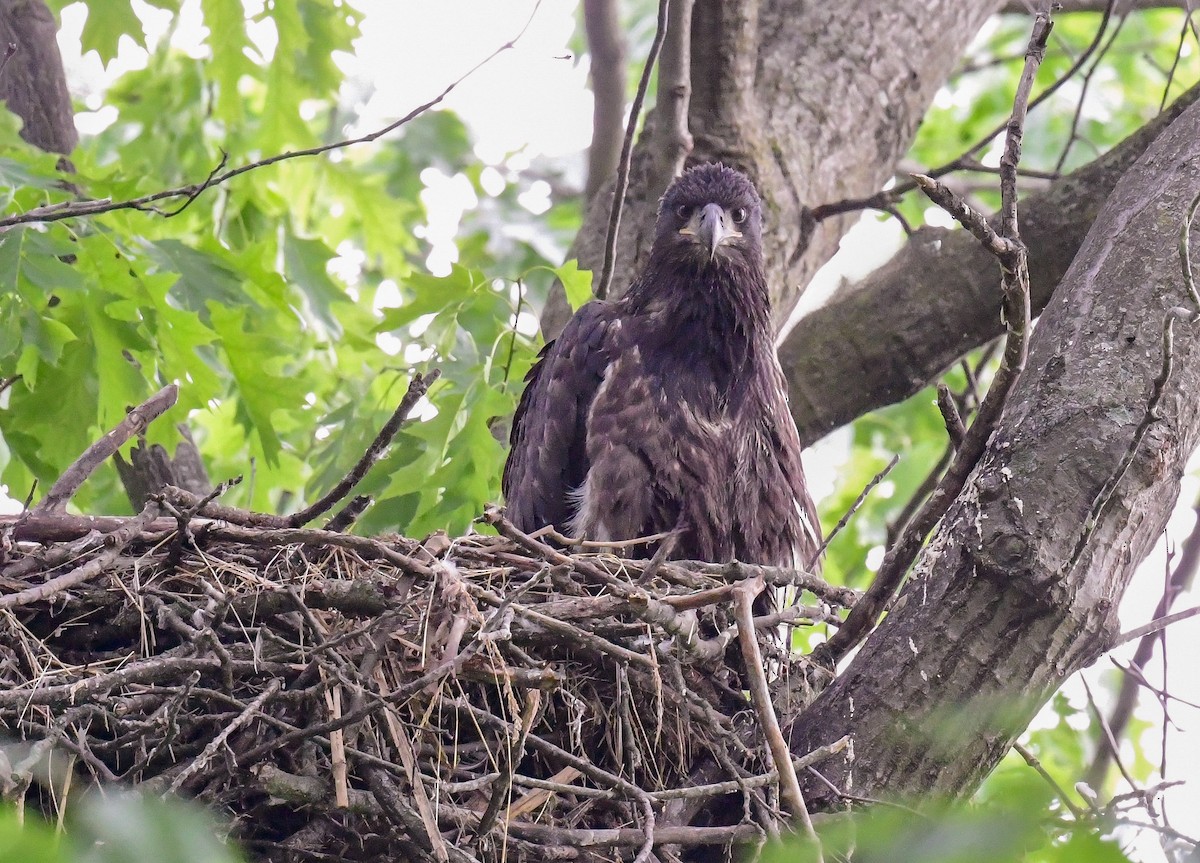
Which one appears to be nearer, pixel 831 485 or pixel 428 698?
pixel 428 698

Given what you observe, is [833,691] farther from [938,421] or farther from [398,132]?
[398,132]

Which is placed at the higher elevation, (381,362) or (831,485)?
(831,485)

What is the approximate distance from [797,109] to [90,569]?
3032 millimetres

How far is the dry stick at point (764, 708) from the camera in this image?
204 cm

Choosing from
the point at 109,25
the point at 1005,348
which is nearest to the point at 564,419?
the point at 1005,348

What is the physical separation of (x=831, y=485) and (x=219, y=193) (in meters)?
3.65

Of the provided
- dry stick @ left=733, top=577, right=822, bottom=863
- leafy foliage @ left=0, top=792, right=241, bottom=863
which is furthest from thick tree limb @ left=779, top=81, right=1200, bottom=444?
leafy foliage @ left=0, top=792, right=241, bottom=863

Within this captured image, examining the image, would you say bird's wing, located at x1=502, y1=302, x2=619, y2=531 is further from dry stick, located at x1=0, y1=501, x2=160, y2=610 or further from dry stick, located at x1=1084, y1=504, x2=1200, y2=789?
dry stick, located at x1=1084, y1=504, x2=1200, y2=789

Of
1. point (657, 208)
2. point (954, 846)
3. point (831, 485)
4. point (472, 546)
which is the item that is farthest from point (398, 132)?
point (954, 846)

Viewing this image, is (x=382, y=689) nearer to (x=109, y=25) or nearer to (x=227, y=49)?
(x=109, y=25)

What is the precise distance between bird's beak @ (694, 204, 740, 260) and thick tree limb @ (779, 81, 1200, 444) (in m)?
0.46

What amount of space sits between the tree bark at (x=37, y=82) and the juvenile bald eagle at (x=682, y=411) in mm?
2272

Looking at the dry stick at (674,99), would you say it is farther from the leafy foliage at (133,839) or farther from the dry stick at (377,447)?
the leafy foliage at (133,839)

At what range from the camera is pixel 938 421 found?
746cm
